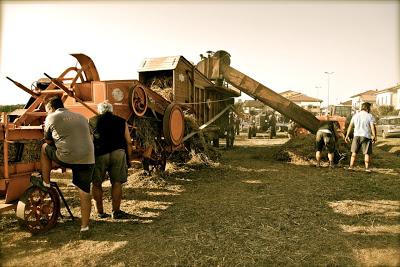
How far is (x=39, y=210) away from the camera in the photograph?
14.4 ft

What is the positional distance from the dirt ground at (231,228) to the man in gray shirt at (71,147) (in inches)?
24.5

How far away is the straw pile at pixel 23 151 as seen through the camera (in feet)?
14.9

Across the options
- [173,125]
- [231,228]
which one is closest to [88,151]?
[231,228]

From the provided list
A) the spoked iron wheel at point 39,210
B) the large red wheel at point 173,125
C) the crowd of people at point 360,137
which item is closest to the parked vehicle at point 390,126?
the crowd of people at point 360,137

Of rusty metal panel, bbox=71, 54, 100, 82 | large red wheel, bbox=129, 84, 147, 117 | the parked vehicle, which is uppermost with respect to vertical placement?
rusty metal panel, bbox=71, 54, 100, 82

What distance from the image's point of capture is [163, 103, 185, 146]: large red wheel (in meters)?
A: 7.01

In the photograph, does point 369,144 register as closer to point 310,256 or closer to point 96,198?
point 310,256

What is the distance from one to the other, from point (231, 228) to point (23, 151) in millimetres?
3198

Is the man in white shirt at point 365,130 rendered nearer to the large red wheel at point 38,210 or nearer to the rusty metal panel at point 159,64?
the rusty metal panel at point 159,64

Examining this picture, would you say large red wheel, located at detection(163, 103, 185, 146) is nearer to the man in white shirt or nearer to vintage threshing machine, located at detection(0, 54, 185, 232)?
vintage threshing machine, located at detection(0, 54, 185, 232)

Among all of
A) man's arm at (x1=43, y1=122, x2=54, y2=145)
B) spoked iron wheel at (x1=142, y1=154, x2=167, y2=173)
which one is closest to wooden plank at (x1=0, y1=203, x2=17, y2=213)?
man's arm at (x1=43, y1=122, x2=54, y2=145)

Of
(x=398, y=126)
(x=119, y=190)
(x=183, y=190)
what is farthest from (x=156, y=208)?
(x=398, y=126)

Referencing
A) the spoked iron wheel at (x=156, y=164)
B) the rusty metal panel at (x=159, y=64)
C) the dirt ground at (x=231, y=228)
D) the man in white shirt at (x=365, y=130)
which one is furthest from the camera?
the rusty metal panel at (x=159, y=64)

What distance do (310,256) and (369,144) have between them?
6.15 metres
